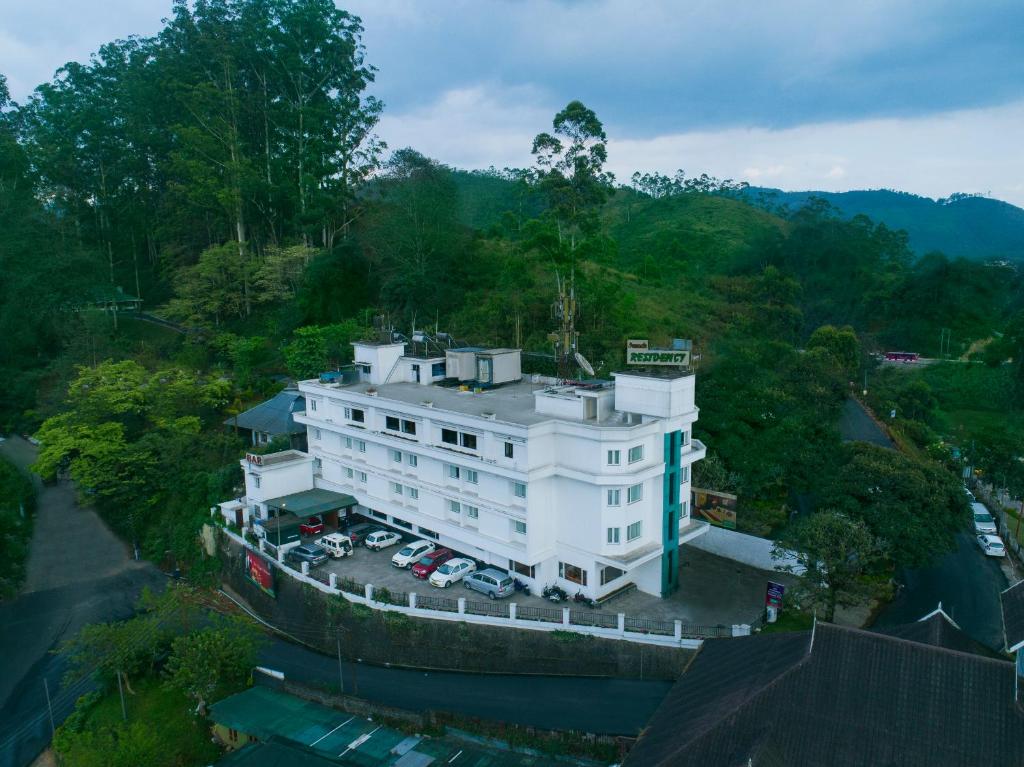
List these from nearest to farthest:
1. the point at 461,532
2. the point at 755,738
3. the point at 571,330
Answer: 1. the point at 755,738
2. the point at 461,532
3. the point at 571,330

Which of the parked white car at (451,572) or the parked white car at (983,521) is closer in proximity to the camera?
the parked white car at (451,572)

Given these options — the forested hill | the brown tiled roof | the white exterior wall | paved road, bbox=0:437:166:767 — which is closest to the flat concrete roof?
the white exterior wall

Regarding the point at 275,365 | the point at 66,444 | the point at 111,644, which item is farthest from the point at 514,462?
the point at 275,365

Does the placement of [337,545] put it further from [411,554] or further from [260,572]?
[260,572]

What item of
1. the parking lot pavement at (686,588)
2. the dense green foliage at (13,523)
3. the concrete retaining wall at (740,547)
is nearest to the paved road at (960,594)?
the concrete retaining wall at (740,547)

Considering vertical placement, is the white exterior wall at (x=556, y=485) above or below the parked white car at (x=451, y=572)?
above

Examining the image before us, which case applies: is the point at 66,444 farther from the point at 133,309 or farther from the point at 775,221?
the point at 775,221

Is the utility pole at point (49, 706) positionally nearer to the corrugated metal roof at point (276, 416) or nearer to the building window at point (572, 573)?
the corrugated metal roof at point (276, 416)
